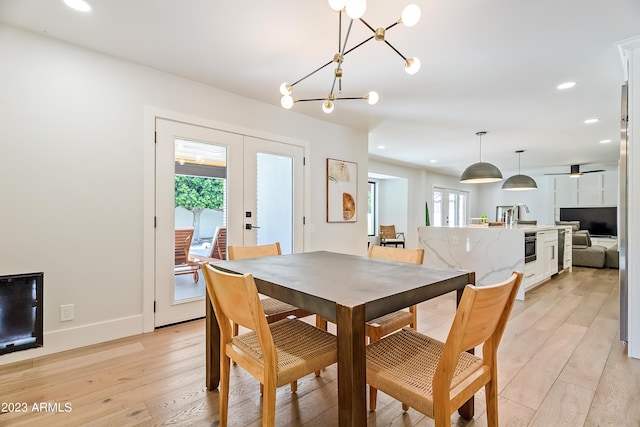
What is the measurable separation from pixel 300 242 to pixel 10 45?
9.86ft

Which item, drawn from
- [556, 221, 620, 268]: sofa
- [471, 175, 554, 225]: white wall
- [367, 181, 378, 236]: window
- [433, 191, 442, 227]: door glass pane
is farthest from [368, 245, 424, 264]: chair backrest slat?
Result: [471, 175, 554, 225]: white wall

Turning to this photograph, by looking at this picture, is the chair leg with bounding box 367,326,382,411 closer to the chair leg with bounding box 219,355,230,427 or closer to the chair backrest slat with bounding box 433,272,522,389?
the chair backrest slat with bounding box 433,272,522,389

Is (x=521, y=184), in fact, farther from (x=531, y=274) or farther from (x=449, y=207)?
(x=449, y=207)

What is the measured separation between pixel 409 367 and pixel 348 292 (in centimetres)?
38

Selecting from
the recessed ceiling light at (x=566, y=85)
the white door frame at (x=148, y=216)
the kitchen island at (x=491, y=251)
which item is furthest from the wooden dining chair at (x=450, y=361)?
the kitchen island at (x=491, y=251)

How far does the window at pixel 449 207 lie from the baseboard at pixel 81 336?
25.8 ft

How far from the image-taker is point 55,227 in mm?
2281

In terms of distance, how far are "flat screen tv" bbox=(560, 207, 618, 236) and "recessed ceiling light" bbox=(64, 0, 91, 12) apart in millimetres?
10195

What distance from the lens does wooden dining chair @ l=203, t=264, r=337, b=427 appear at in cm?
111

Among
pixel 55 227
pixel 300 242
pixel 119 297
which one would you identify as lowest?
pixel 119 297

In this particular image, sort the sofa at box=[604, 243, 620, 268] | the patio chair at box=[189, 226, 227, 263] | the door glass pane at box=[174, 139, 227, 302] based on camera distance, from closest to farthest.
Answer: the door glass pane at box=[174, 139, 227, 302]
the patio chair at box=[189, 226, 227, 263]
the sofa at box=[604, 243, 620, 268]

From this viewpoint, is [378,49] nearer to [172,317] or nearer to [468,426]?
[468,426]

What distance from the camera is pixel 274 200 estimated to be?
3652 millimetres

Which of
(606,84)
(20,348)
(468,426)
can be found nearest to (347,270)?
(468,426)
